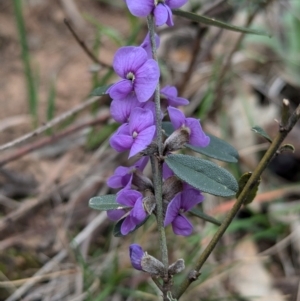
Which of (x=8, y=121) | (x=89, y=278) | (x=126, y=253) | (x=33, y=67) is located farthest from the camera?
(x=33, y=67)

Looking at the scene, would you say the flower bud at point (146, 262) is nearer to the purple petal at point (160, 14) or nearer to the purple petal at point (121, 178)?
the purple petal at point (121, 178)

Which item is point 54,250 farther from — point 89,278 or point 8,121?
point 8,121

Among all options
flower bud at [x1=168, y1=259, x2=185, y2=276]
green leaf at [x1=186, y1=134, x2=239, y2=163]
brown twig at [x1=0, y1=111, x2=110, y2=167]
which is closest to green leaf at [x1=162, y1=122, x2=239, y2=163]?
green leaf at [x1=186, y1=134, x2=239, y2=163]

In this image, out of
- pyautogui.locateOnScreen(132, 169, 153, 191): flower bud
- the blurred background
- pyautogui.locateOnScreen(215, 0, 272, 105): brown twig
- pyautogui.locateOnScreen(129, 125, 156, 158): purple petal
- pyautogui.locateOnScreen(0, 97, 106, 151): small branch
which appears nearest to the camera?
pyautogui.locateOnScreen(129, 125, 156, 158): purple petal

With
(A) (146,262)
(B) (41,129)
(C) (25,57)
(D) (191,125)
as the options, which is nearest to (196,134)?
(D) (191,125)

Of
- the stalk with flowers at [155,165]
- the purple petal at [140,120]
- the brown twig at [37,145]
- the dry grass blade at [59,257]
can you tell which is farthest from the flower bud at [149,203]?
the brown twig at [37,145]

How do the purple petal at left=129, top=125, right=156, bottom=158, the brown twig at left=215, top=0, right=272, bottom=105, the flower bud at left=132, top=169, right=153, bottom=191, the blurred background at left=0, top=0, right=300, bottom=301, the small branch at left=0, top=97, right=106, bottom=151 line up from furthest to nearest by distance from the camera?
1. the brown twig at left=215, top=0, right=272, bottom=105
2. the blurred background at left=0, top=0, right=300, bottom=301
3. the small branch at left=0, top=97, right=106, bottom=151
4. the flower bud at left=132, top=169, right=153, bottom=191
5. the purple petal at left=129, top=125, right=156, bottom=158

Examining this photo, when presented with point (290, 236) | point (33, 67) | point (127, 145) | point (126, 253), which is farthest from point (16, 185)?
point (127, 145)

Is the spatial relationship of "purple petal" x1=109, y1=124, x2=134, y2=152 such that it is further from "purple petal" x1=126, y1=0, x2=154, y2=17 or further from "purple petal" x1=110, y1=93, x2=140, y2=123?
"purple petal" x1=126, y1=0, x2=154, y2=17
